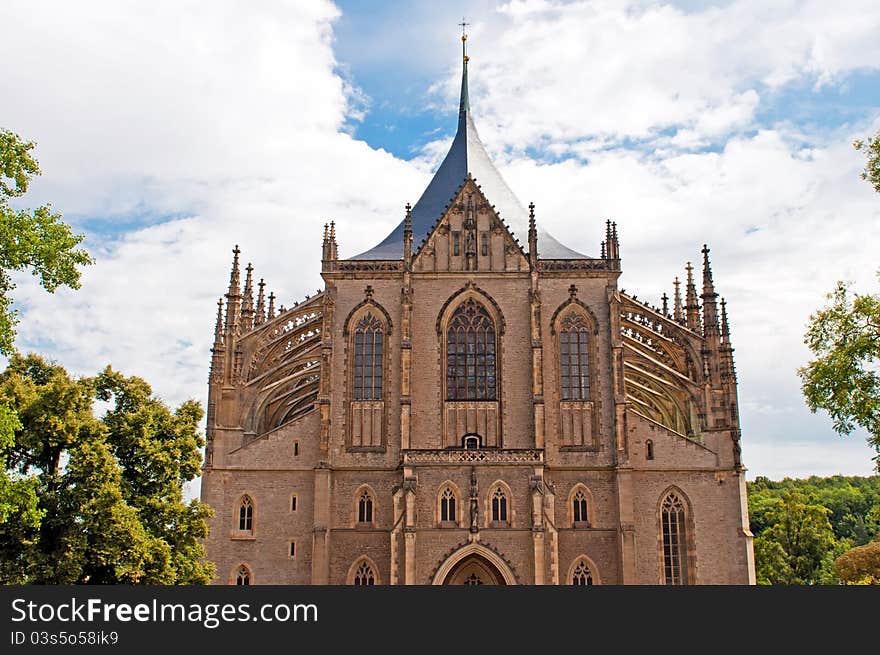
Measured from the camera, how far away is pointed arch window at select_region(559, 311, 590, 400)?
48281 millimetres

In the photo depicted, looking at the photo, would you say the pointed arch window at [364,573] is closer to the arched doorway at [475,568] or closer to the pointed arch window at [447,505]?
the arched doorway at [475,568]

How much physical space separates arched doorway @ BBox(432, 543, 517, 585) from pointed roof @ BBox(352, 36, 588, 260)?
51.9ft

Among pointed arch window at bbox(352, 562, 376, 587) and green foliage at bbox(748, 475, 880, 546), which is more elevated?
green foliage at bbox(748, 475, 880, 546)

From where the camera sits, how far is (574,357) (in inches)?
1922

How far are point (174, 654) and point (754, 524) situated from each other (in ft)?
280

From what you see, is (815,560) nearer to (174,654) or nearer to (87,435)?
(87,435)

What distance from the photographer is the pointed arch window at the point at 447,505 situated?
4478 cm

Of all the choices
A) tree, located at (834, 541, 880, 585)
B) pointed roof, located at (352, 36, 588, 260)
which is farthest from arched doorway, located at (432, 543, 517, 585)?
tree, located at (834, 541, 880, 585)

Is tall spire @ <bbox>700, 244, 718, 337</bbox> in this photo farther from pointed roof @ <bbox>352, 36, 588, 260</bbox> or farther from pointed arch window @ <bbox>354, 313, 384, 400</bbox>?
pointed arch window @ <bbox>354, 313, 384, 400</bbox>

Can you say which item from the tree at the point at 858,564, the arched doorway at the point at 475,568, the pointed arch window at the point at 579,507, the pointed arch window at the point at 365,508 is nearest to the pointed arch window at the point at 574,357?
the pointed arch window at the point at 579,507

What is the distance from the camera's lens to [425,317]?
1935 inches

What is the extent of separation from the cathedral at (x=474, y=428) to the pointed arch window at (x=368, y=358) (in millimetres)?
103

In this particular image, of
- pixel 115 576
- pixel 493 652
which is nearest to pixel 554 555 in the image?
pixel 115 576

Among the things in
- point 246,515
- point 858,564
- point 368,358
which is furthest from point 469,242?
point 858,564
